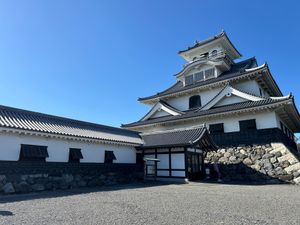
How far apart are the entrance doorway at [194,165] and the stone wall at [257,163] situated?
6.39 feet

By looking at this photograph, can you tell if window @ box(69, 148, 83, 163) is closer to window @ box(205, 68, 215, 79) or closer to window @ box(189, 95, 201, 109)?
window @ box(189, 95, 201, 109)

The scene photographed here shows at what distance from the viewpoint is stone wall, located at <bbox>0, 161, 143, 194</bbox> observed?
1067 cm

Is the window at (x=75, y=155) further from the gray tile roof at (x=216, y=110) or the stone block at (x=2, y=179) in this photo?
the gray tile roof at (x=216, y=110)

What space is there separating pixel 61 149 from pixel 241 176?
46.0 ft

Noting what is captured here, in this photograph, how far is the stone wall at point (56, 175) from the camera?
1067cm

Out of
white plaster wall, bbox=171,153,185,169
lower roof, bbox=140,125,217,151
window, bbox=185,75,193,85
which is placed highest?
window, bbox=185,75,193,85

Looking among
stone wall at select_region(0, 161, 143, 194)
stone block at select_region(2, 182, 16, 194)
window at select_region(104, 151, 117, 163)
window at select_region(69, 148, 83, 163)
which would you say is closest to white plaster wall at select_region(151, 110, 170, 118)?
stone wall at select_region(0, 161, 143, 194)

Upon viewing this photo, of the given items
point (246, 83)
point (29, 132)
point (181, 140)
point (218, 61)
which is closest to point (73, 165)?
point (29, 132)

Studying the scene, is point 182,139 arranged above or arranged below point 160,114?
below

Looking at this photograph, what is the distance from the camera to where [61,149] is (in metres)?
13.1

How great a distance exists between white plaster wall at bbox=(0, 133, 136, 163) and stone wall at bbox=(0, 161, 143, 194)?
14.9 inches

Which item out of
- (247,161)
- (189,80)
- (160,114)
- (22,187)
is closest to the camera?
(22,187)

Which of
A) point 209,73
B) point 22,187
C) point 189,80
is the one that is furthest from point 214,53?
point 22,187

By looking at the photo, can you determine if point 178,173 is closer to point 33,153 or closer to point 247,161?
point 247,161
